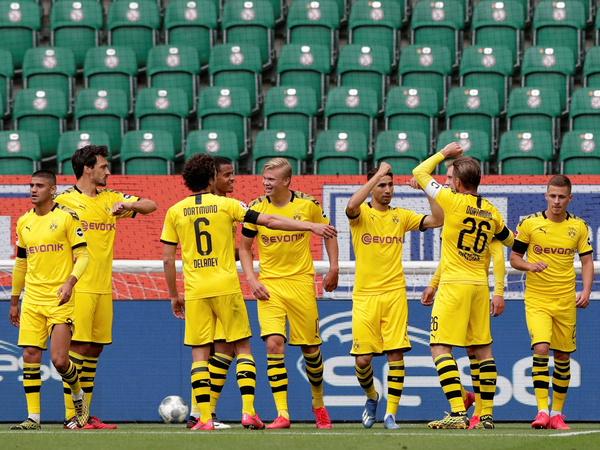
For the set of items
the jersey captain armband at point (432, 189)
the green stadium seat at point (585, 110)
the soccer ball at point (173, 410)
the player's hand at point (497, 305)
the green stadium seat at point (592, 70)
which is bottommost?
the soccer ball at point (173, 410)

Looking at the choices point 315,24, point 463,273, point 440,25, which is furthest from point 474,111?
point 463,273

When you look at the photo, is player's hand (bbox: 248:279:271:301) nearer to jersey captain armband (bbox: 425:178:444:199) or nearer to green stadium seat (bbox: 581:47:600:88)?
jersey captain armband (bbox: 425:178:444:199)

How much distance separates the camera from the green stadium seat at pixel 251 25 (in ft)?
51.3

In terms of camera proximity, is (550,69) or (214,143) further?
(550,69)

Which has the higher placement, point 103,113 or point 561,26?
point 561,26

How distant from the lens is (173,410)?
8.28 m

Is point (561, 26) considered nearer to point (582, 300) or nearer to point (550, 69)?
point (550, 69)

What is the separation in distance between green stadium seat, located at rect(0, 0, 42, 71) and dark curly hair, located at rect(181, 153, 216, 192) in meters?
10.2

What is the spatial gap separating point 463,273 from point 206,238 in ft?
6.60

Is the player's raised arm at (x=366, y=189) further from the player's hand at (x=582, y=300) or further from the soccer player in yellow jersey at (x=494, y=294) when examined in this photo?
the player's hand at (x=582, y=300)

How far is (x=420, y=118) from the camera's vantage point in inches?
548

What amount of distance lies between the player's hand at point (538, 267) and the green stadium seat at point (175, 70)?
8.63m

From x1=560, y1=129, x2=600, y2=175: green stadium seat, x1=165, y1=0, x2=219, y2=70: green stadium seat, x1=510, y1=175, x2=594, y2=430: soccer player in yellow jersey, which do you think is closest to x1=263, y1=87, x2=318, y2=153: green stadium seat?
x1=165, y1=0, x2=219, y2=70: green stadium seat

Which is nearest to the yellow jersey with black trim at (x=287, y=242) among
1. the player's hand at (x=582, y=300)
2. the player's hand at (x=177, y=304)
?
the player's hand at (x=177, y=304)
